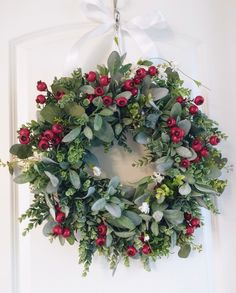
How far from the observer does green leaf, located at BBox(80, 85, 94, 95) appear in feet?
2.91

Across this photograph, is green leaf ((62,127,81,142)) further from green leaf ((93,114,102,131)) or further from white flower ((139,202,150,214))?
white flower ((139,202,150,214))

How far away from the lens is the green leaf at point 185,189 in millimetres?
856

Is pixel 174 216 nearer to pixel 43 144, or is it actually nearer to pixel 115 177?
pixel 115 177

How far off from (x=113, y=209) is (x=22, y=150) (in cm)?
29

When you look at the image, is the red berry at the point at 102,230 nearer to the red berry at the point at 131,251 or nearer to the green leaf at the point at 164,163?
the red berry at the point at 131,251

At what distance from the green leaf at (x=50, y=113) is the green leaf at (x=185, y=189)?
372 millimetres

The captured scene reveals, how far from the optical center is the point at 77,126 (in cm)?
86

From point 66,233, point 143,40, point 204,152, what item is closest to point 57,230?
point 66,233

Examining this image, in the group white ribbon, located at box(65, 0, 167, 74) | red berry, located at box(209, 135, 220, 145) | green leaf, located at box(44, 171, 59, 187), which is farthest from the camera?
white ribbon, located at box(65, 0, 167, 74)

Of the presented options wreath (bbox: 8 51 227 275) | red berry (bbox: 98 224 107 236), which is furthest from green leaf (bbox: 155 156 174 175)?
red berry (bbox: 98 224 107 236)

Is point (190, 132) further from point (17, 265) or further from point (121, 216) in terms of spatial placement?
point (17, 265)

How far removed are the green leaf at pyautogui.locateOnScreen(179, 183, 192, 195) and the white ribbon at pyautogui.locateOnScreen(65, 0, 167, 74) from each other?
427mm

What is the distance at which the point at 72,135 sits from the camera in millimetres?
839

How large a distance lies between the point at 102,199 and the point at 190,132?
31cm
